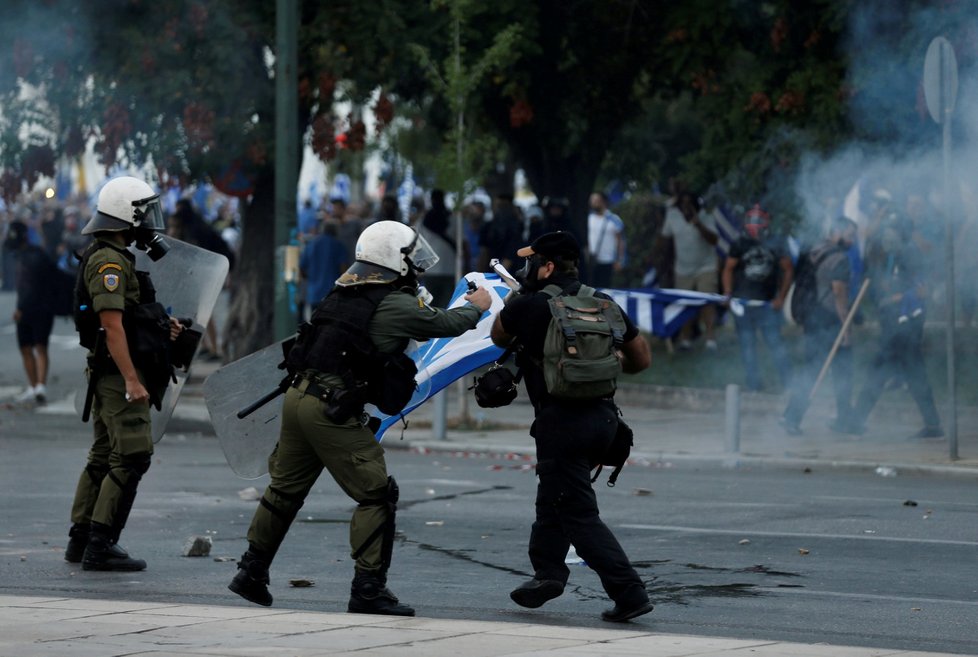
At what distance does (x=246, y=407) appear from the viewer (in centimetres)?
834

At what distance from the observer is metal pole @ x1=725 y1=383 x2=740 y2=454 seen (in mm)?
13859

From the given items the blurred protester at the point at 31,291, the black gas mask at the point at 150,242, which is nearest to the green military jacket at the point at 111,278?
the black gas mask at the point at 150,242

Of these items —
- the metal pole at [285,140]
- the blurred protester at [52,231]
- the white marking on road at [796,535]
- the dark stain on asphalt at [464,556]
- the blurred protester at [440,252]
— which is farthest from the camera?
the blurred protester at [52,231]

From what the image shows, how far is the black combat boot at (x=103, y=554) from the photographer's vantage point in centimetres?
862

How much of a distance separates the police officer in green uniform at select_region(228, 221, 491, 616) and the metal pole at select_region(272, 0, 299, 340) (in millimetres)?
8591

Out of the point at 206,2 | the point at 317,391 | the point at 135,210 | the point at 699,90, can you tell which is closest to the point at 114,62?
the point at 206,2

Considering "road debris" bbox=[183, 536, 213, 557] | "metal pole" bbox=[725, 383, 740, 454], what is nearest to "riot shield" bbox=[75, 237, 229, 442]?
"road debris" bbox=[183, 536, 213, 557]

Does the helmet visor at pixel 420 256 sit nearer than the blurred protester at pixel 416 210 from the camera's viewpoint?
Yes

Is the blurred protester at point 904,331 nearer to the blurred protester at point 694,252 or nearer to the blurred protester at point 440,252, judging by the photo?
the blurred protester at point 694,252

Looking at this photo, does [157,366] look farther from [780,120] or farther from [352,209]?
[352,209]

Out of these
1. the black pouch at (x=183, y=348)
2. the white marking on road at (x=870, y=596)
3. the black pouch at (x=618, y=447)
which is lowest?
the white marking on road at (x=870, y=596)

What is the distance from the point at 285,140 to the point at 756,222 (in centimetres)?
459

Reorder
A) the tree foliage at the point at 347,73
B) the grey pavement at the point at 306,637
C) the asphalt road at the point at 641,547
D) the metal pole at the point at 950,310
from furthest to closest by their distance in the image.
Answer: the tree foliage at the point at 347,73 < the metal pole at the point at 950,310 < the asphalt road at the point at 641,547 < the grey pavement at the point at 306,637

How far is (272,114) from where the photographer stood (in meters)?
19.1
